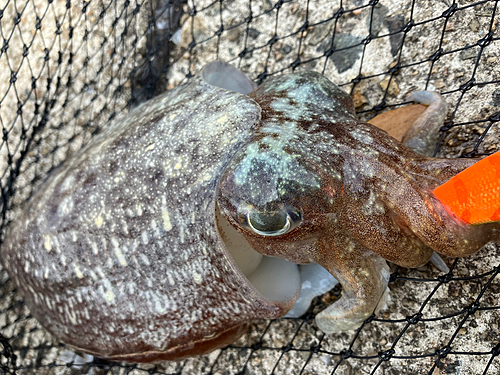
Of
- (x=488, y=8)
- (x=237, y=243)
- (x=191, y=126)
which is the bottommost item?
(x=237, y=243)

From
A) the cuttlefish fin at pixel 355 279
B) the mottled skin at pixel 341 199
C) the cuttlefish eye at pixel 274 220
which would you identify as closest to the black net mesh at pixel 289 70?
the cuttlefish fin at pixel 355 279

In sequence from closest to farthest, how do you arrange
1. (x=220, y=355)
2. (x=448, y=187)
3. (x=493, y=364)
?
(x=448, y=187), (x=493, y=364), (x=220, y=355)

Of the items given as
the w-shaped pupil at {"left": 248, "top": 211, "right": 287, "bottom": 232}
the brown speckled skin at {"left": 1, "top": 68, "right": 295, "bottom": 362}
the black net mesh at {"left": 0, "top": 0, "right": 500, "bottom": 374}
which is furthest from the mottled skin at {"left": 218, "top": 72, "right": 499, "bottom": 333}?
the black net mesh at {"left": 0, "top": 0, "right": 500, "bottom": 374}

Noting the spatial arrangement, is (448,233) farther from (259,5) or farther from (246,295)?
(259,5)

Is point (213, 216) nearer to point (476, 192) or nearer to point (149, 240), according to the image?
point (149, 240)

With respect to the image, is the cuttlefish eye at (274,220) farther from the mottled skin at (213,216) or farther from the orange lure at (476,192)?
the orange lure at (476,192)

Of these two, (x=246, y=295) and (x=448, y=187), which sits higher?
(x=448, y=187)

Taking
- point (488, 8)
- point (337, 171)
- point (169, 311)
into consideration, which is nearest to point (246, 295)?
point (169, 311)
